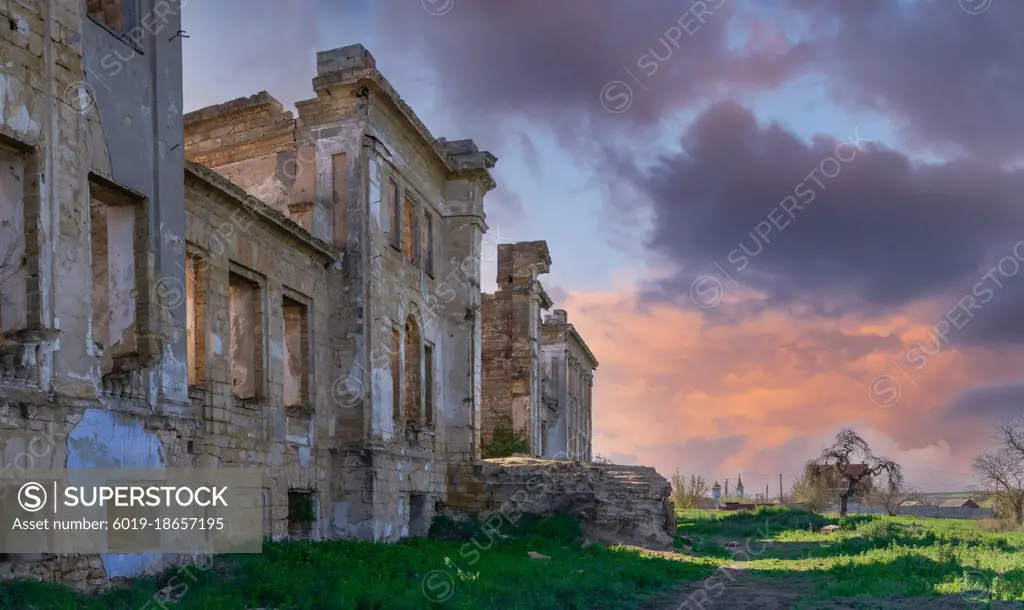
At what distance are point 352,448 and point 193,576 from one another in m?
6.29

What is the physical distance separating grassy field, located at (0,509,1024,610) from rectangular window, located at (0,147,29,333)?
253 cm

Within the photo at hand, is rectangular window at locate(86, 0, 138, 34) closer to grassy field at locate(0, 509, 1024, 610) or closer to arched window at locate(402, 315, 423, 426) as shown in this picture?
grassy field at locate(0, 509, 1024, 610)

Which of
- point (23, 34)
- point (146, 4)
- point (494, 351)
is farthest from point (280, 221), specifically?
point (494, 351)

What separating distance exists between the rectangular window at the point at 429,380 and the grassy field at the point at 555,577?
2.52 meters

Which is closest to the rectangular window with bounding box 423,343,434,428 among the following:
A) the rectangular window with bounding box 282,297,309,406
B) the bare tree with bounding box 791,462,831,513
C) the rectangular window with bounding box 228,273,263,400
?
the rectangular window with bounding box 282,297,309,406

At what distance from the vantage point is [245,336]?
14500 millimetres

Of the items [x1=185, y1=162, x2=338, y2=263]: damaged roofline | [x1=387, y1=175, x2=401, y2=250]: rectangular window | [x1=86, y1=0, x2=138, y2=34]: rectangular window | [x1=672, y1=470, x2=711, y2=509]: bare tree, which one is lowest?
[x1=672, y1=470, x2=711, y2=509]: bare tree

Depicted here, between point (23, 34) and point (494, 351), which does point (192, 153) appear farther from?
point (494, 351)

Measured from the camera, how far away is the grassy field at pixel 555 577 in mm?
10039

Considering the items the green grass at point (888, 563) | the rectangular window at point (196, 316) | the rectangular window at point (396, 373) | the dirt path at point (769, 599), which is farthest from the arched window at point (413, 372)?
the green grass at point (888, 563)

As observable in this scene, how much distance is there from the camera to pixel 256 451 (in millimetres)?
13914

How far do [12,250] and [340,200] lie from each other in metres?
8.86

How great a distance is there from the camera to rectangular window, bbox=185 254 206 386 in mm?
12875

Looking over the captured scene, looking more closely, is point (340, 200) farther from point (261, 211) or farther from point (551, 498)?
point (551, 498)
